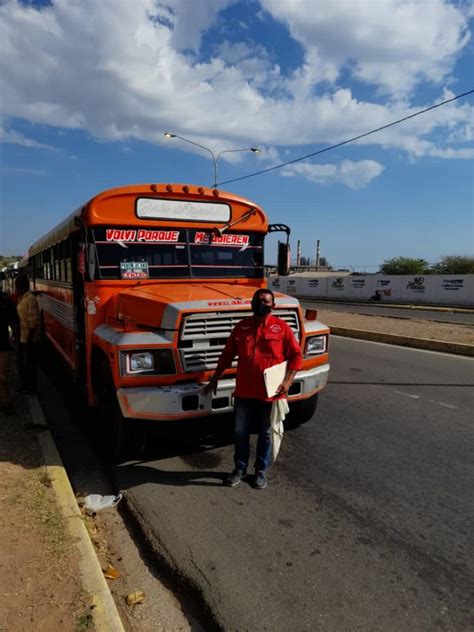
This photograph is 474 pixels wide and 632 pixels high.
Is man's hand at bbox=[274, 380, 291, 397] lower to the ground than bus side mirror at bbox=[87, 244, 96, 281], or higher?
lower

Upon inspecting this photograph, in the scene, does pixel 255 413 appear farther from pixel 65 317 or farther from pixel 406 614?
pixel 65 317

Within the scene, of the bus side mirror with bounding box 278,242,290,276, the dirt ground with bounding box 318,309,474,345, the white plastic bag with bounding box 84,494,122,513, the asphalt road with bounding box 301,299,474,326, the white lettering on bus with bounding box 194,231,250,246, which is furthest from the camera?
the asphalt road with bounding box 301,299,474,326

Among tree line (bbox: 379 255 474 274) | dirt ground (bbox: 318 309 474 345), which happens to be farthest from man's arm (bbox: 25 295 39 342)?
tree line (bbox: 379 255 474 274)

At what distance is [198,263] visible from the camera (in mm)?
5617

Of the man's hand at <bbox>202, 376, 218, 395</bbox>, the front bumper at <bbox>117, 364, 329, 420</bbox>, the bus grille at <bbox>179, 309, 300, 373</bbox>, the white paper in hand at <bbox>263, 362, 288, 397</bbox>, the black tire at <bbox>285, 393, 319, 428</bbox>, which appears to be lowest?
the black tire at <bbox>285, 393, 319, 428</bbox>

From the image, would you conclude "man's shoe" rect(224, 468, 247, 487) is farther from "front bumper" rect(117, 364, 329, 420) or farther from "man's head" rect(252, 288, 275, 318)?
"man's head" rect(252, 288, 275, 318)

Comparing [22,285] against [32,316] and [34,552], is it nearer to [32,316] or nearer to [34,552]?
[32,316]

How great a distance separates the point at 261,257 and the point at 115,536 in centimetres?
391

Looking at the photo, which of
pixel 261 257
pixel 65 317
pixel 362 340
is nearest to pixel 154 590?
pixel 261 257

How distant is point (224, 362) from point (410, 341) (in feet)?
28.7

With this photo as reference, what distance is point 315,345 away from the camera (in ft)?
16.2

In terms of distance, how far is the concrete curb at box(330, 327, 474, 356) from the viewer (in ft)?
34.9

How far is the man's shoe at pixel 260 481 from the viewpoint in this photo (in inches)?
159

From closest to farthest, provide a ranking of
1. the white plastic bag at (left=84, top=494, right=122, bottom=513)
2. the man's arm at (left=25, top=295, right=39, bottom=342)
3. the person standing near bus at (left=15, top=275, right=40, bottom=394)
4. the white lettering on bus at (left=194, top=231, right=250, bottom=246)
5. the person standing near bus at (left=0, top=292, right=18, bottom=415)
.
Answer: the white plastic bag at (left=84, top=494, right=122, bottom=513)
the white lettering on bus at (left=194, top=231, right=250, bottom=246)
the person standing near bus at (left=0, top=292, right=18, bottom=415)
the person standing near bus at (left=15, top=275, right=40, bottom=394)
the man's arm at (left=25, top=295, right=39, bottom=342)
